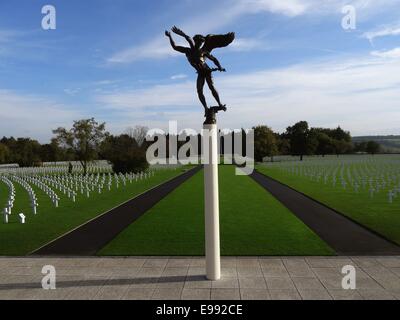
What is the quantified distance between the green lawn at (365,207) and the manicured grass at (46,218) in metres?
10.8

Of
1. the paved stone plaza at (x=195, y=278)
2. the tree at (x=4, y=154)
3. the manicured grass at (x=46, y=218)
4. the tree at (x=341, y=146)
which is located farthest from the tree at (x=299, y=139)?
the paved stone plaza at (x=195, y=278)

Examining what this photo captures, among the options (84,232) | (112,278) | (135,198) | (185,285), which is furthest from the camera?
(135,198)

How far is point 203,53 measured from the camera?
8.19 meters

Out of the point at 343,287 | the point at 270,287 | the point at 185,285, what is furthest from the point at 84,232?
the point at 343,287

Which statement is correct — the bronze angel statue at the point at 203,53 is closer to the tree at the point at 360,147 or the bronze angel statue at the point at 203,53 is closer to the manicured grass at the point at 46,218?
the manicured grass at the point at 46,218

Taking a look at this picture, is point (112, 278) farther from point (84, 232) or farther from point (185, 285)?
point (84, 232)

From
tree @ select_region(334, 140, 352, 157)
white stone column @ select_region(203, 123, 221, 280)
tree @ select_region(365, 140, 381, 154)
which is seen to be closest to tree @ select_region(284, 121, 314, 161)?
tree @ select_region(334, 140, 352, 157)

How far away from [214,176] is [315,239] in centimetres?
516

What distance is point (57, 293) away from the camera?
286 inches

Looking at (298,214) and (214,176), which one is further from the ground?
(214,176)

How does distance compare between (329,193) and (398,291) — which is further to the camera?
(329,193)

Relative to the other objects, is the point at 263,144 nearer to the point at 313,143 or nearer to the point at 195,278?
the point at 313,143

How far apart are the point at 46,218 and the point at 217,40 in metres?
11.3

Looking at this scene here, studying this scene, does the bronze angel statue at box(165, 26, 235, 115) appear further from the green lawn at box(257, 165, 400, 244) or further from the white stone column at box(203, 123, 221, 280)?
the green lawn at box(257, 165, 400, 244)
